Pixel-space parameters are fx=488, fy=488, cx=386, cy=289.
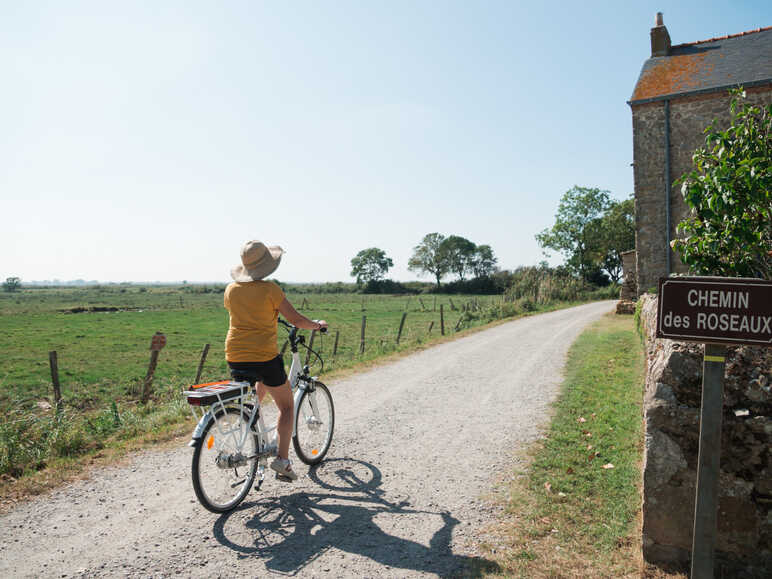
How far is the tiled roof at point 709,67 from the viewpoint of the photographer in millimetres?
14484

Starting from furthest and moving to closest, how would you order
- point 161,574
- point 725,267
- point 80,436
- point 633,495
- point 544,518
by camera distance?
point 80,436
point 725,267
point 633,495
point 544,518
point 161,574

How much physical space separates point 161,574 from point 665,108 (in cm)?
1728

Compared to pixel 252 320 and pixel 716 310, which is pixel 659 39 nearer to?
pixel 716 310

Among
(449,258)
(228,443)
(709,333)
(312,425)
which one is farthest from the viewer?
(449,258)

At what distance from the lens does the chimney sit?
17719 millimetres

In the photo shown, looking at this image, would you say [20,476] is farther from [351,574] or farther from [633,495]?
[633,495]

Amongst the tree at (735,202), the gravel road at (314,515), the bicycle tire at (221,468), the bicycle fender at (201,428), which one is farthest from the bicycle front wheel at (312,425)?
the tree at (735,202)

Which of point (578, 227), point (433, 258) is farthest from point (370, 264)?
point (578, 227)

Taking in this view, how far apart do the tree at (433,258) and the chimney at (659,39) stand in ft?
287

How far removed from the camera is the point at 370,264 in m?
116

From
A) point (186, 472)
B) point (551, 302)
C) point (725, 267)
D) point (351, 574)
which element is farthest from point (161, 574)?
point (551, 302)

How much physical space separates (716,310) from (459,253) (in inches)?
4115

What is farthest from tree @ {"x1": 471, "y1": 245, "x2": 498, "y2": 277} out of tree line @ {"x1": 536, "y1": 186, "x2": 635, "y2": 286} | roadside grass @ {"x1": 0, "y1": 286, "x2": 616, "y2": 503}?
Answer: roadside grass @ {"x1": 0, "y1": 286, "x2": 616, "y2": 503}

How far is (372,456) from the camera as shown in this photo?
5.36 m
